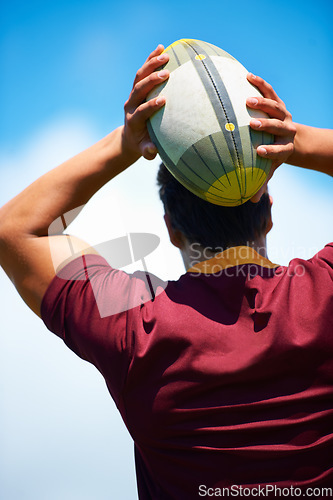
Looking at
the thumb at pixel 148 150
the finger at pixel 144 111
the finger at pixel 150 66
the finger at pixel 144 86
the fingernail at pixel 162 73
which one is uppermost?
the finger at pixel 150 66

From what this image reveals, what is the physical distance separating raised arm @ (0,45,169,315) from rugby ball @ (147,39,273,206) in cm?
8

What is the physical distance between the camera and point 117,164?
6.98ft

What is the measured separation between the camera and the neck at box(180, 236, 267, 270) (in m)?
1.90

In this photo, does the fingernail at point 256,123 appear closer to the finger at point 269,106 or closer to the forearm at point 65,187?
the finger at point 269,106

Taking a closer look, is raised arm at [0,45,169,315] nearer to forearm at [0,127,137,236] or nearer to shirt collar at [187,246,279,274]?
forearm at [0,127,137,236]

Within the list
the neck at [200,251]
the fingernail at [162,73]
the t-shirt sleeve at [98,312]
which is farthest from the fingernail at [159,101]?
the t-shirt sleeve at [98,312]

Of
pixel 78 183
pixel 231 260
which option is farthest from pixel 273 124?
pixel 78 183

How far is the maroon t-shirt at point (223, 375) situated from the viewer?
1618 mm

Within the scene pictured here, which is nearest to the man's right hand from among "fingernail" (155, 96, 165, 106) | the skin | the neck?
the skin

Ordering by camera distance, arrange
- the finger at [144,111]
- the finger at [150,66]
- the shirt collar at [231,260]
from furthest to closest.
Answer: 1. the finger at [150,66]
2. the finger at [144,111]
3. the shirt collar at [231,260]

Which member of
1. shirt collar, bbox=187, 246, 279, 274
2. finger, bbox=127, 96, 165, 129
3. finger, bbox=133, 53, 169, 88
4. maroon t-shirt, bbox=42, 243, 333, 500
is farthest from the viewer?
finger, bbox=133, 53, 169, 88

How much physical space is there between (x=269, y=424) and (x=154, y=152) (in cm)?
119

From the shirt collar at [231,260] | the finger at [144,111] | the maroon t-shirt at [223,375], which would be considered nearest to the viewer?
the maroon t-shirt at [223,375]

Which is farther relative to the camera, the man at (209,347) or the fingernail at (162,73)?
the fingernail at (162,73)
